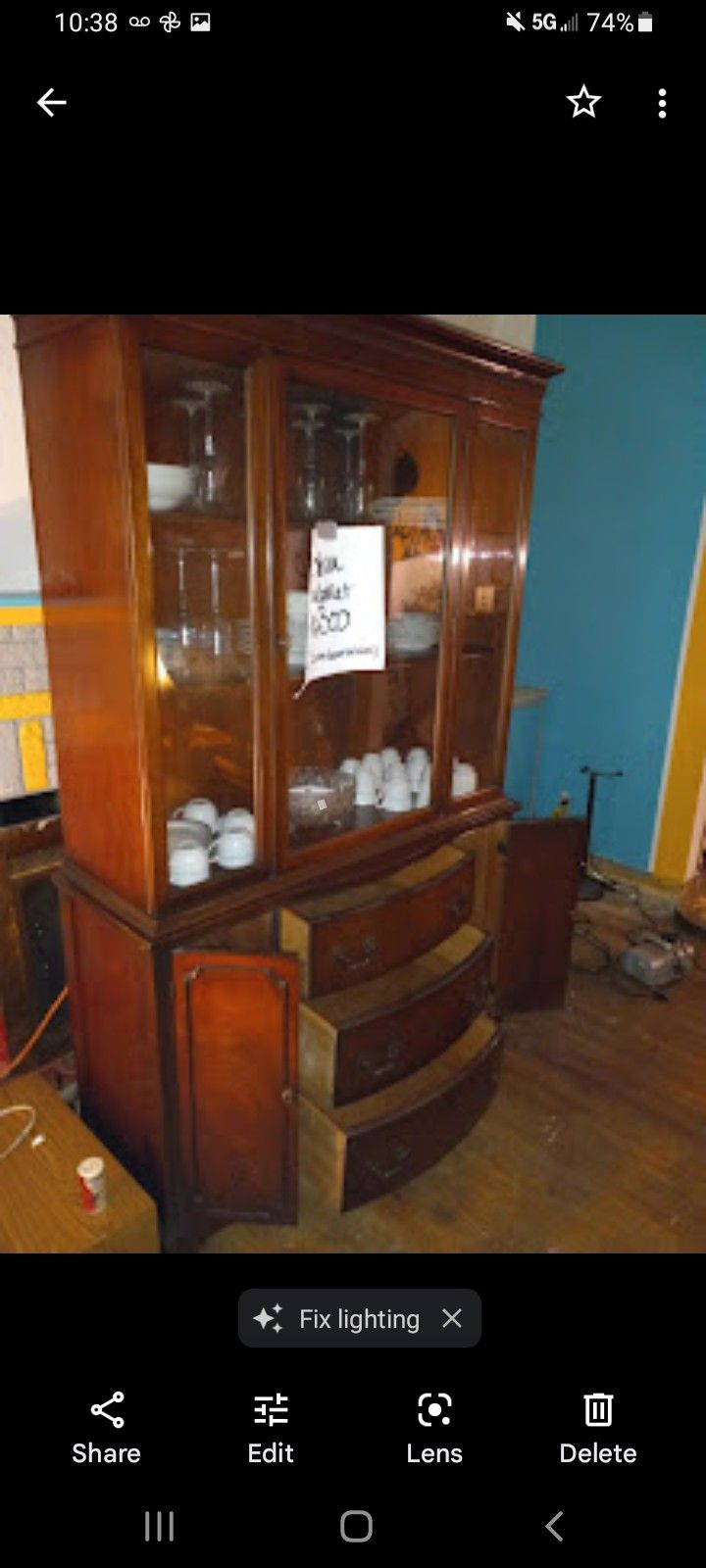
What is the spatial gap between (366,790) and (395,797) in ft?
0.24

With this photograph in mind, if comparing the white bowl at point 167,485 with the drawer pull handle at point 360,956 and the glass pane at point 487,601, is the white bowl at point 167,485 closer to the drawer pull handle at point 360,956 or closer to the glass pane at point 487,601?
the glass pane at point 487,601

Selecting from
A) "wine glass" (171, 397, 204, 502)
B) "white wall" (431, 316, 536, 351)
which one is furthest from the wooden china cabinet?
"white wall" (431, 316, 536, 351)

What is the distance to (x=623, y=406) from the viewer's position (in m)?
2.88

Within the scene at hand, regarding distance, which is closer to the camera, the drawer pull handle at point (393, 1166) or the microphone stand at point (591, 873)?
the drawer pull handle at point (393, 1166)

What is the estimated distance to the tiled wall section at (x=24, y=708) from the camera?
1632 millimetres

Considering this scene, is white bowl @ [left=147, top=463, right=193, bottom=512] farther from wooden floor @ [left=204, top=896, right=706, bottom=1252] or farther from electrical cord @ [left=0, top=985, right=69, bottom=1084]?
wooden floor @ [left=204, top=896, right=706, bottom=1252]

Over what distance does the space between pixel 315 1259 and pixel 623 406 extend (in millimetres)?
2941

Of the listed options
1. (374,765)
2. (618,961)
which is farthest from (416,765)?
(618,961)

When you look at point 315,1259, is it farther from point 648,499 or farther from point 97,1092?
point 648,499

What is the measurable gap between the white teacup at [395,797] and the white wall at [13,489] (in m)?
0.86

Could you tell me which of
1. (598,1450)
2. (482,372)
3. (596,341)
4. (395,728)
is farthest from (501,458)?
(598,1450)

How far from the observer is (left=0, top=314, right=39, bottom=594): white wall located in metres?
1.51

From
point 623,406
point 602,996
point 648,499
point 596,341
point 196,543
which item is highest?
point 596,341
